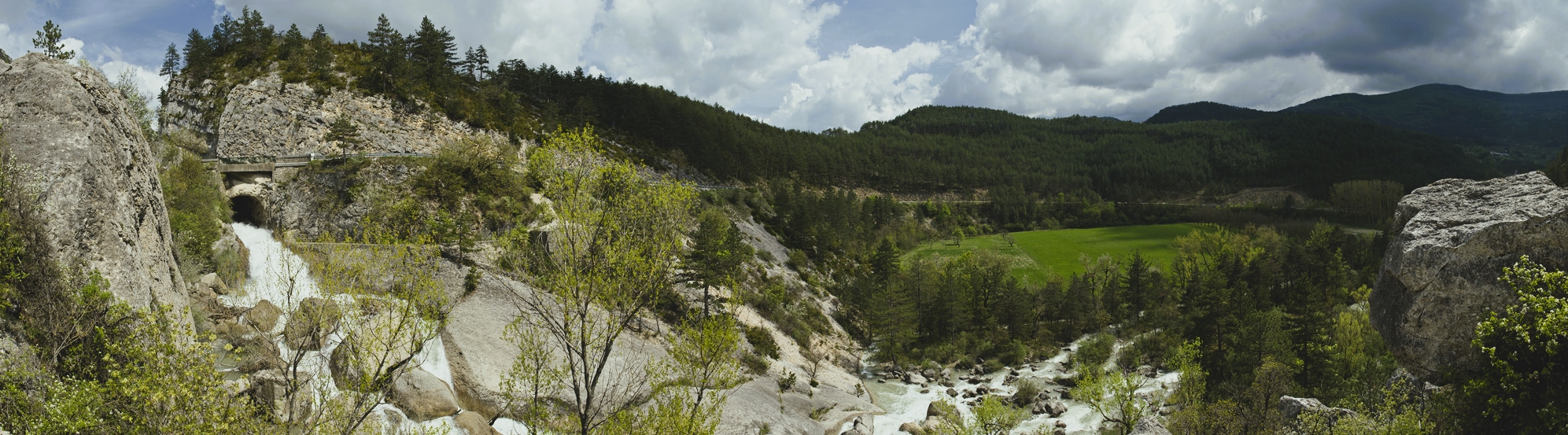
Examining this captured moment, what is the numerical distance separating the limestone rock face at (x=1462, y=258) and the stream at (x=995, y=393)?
24013mm

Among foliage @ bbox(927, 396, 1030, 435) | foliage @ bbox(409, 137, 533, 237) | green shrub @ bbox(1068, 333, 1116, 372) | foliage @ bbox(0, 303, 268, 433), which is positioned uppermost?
foliage @ bbox(409, 137, 533, 237)

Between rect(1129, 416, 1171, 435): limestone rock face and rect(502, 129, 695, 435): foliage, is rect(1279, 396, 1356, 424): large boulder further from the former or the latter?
rect(502, 129, 695, 435): foliage

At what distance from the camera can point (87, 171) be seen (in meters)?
18.9

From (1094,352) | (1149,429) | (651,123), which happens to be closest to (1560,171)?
(1094,352)

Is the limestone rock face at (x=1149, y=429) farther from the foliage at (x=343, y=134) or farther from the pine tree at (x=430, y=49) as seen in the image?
the pine tree at (x=430, y=49)

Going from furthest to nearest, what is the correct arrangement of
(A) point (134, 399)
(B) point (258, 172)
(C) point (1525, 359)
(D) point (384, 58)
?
(D) point (384, 58)
(B) point (258, 172)
(C) point (1525, 359)
(A) point (134, 399)

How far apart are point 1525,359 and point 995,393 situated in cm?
3684

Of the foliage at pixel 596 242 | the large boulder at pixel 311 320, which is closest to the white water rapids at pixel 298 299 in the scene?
the large boulder at pixel 311 320

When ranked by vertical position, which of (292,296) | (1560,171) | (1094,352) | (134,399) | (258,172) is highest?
(1560,171)

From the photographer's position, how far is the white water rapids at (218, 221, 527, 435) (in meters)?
21.5

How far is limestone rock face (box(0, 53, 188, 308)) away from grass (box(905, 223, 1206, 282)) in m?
81.3

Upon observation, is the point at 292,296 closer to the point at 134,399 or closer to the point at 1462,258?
the point at 134,399

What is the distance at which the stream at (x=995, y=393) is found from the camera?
133 feet

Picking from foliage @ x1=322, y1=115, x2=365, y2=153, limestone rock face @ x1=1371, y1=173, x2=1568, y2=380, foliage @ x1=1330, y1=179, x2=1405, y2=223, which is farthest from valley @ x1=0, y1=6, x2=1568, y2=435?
foliage @ x1=1330, y1=179, x2=1405, y2=223
